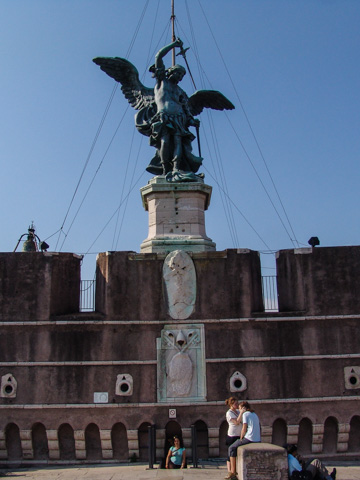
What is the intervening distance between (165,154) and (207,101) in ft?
10.1

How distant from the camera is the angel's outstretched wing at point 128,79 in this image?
64.5 feet

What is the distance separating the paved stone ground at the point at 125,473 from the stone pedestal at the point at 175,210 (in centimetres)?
641

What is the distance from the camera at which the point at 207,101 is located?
806 inches

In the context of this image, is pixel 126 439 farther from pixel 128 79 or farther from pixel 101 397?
pixel 128 79

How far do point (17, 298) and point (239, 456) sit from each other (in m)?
8.11

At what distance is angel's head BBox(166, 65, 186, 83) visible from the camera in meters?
19.2

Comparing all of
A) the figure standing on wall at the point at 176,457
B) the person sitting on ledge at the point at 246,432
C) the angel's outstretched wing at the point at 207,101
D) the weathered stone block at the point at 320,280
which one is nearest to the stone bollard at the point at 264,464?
the person sitting on ledge at the point at 246,432

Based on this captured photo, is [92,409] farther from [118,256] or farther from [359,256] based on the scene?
[359,256]

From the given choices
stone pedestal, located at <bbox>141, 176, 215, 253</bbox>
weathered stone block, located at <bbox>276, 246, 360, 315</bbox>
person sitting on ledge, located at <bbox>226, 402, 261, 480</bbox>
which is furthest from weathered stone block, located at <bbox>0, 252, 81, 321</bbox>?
person sitting on ledge, located at <bbox>226, 402, 261, 480</bbox>

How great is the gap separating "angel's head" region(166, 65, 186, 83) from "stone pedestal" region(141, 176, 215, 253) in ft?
12.0

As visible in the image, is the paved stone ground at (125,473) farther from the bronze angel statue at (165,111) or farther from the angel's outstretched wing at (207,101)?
the angel's outstretched wing at (207,101)

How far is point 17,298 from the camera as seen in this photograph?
16.2m

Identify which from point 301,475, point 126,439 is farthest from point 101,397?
point 301,475

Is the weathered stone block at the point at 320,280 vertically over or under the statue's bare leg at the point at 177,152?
under
